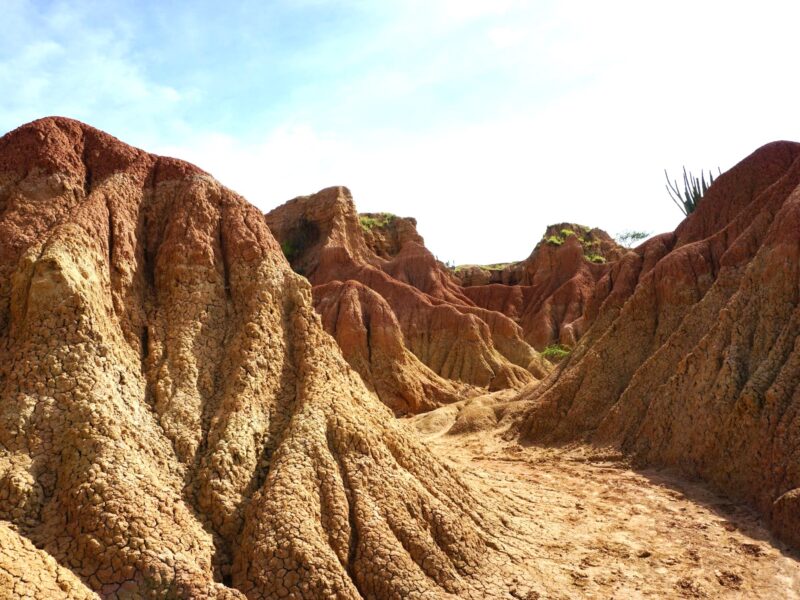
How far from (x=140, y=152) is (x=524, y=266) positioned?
5125cm

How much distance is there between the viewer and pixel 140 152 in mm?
9898

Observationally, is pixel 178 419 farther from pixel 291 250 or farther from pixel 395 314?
pixel 291 250

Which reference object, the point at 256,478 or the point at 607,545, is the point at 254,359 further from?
the point at 607,545

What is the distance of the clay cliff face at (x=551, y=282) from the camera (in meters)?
47.0

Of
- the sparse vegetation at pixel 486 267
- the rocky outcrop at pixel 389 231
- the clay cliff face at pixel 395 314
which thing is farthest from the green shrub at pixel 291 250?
the sparse vegetation at pixel 486 267

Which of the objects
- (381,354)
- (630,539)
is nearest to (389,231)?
(381,354)

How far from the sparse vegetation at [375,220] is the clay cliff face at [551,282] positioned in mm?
8866

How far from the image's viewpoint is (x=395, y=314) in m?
34.9

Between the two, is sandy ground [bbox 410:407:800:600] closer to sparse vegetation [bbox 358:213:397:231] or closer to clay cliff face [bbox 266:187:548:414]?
clay cliff face [bbox 266:187:548:414]

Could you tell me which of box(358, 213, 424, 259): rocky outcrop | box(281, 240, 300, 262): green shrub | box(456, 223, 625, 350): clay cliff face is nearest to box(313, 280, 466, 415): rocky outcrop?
box(281, 240, 300, 262): green shrub

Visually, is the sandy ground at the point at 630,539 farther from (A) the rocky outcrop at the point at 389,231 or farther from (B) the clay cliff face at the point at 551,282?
(A) the rocky outcrop at the point at 389,231

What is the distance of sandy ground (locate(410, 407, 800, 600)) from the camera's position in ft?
26.3

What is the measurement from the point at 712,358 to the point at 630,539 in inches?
247

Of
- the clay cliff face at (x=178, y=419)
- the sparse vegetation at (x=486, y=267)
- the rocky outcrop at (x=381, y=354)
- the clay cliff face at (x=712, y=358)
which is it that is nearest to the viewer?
the clay cliff face at (x=178, y=419)
